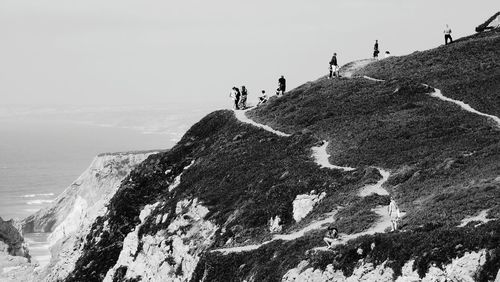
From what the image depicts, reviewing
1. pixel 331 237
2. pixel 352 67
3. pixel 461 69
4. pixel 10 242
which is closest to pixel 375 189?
pixel 331 237

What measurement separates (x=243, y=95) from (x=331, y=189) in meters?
37.7

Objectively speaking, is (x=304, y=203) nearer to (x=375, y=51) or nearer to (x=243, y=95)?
(x=243, y=95)

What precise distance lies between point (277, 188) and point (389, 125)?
13.1 metres

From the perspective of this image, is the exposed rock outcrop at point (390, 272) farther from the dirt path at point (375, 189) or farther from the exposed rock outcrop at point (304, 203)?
the exposed rock outcrop at point (304, 203)

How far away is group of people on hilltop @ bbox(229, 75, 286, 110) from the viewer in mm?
79250

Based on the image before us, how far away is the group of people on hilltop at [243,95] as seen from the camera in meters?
79.2

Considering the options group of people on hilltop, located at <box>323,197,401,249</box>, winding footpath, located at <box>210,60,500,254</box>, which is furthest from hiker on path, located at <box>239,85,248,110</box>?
group of people on hilltop, located at <box>323,197,401,249</box>

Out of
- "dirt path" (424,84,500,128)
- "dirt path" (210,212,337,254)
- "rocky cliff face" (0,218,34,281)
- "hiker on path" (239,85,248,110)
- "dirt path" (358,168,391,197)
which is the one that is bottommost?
"rocky cliff face" (0,218,34,281)

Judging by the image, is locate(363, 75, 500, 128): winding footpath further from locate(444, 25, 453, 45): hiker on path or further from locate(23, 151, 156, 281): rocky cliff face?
locate(23, 151, 156, 281): rocky cliff face

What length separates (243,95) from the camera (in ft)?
264

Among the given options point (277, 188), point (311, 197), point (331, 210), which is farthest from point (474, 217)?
point (277, 188)

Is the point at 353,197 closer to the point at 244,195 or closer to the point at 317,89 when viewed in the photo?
the point at 244,195

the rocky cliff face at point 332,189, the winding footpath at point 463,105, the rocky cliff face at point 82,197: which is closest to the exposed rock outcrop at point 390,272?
the rocky cliff face at point 332,189

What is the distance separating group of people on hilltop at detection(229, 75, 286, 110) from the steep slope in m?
2.47
